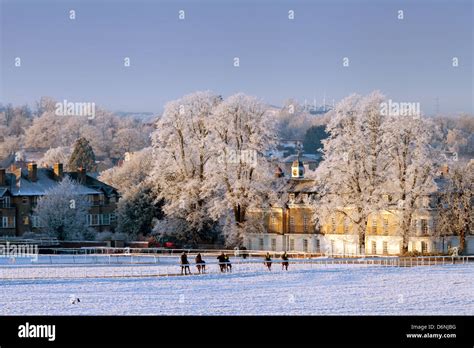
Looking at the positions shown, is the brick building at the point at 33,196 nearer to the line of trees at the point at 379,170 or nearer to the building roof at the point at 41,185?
the building roof at the point at 41,185

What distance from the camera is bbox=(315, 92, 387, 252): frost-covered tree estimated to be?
68.0 m

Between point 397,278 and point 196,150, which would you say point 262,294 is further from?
point 196,150

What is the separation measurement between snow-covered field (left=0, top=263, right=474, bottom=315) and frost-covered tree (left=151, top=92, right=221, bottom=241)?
2096 cm

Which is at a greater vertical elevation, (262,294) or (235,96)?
(235,96)

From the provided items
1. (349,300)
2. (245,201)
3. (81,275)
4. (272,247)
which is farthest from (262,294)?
(272,247)

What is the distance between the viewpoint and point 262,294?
4172 centimetres

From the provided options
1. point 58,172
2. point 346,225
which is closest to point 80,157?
point 58,172

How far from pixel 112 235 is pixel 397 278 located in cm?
3701

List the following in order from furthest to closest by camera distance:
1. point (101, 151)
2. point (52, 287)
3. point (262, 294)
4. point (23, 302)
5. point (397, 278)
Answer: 1. point (101, 151)
2. point (397, 278)
3. point (52, 287)
4. point (262, 294)
5. point (23, 302)

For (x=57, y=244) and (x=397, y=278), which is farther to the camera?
(x=57, y=244)
